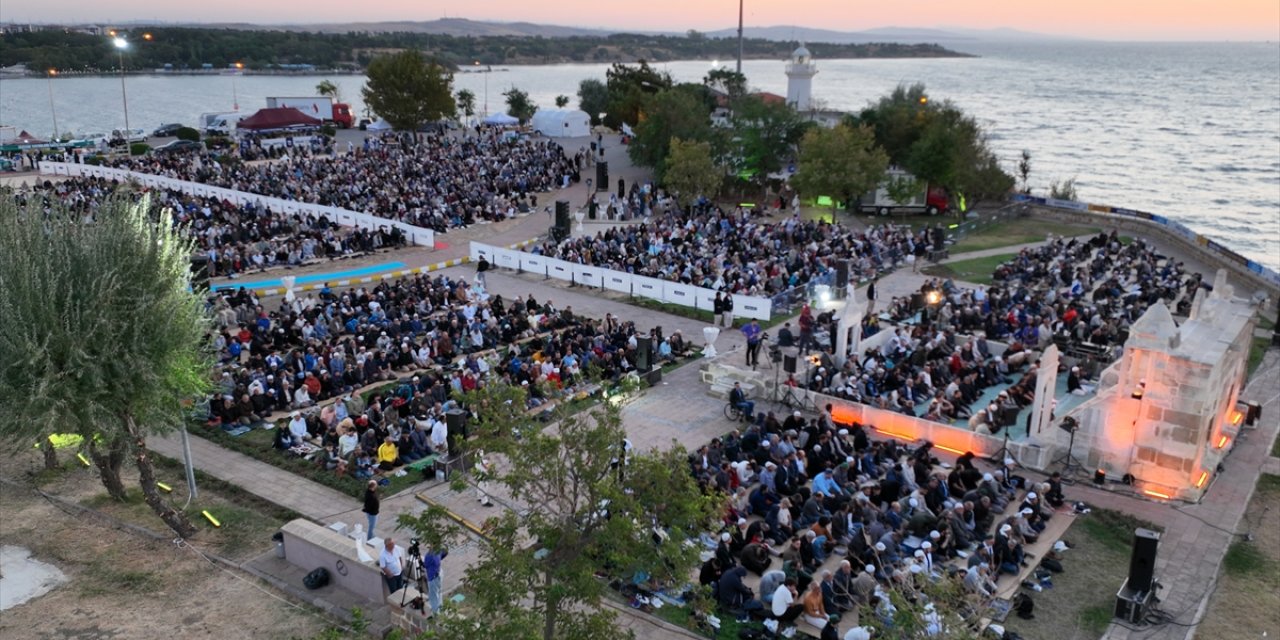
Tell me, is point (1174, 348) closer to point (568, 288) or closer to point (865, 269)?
point (865, 269)

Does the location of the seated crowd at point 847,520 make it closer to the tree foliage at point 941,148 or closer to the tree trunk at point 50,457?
the tree trunk at point 50,457

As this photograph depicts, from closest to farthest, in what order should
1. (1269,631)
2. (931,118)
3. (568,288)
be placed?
(1269,631) → (568,288) → (931,118)

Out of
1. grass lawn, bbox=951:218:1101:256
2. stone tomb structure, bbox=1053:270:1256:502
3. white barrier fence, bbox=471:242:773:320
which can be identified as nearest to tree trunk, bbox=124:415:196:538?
stone tomb structure, bbox=1053:270:1256:502

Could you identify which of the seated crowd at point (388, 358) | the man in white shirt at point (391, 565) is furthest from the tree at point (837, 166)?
the man in white shirt at point (391, 565)

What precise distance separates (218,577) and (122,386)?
3.02 meters

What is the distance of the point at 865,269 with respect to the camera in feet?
103

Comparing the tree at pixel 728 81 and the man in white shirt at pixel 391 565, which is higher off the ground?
the tree at pixel 728 81

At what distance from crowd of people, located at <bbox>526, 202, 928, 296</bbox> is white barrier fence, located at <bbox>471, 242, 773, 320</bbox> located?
75cm

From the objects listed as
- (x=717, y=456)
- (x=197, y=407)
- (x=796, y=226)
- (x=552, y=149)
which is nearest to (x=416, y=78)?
(x=552, y=149)

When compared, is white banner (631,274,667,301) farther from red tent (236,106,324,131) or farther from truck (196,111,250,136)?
truck (196,111,250,136)

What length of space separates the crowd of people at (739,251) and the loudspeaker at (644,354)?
22.2 feet

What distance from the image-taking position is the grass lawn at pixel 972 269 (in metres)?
31.8

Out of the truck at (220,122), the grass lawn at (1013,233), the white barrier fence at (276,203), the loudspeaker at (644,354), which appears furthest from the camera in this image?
the truck at (220,122)

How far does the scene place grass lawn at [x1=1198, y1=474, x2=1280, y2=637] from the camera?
41.7ft
